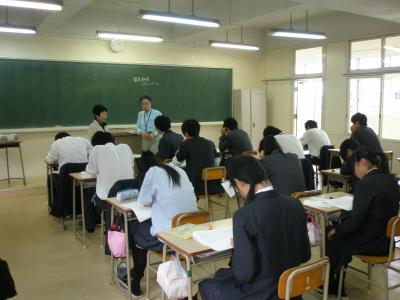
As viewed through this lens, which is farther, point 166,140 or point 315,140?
point 315,140

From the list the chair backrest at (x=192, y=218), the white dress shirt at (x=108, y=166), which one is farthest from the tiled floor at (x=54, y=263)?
the chair backrest at (x=192, y=218)

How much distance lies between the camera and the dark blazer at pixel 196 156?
446 centimetres

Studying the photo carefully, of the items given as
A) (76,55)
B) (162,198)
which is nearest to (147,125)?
(76,55)

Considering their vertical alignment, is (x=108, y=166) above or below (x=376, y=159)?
below

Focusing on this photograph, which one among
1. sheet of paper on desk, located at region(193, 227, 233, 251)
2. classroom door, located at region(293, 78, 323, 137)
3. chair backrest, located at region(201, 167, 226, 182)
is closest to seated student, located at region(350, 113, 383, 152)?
chair backrest, located at region(201, 167, 226, 182)

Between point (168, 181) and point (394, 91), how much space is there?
6.63 m

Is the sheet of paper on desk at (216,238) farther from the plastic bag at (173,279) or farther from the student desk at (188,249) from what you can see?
the plastic bag at (173,279)

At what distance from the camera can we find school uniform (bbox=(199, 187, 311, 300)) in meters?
1.82

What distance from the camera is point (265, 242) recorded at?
1811 millimetres

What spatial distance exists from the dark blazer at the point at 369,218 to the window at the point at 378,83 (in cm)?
573

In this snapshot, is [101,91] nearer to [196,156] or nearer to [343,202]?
[196,156]

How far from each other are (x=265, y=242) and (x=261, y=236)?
0.11 ft

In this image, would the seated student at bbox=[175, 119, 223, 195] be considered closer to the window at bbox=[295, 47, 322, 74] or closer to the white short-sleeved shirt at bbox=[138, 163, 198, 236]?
the white short-sleeved shirt at bbox=[138, 163, 198, 236]

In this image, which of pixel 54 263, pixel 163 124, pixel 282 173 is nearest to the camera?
pixel 282 173
